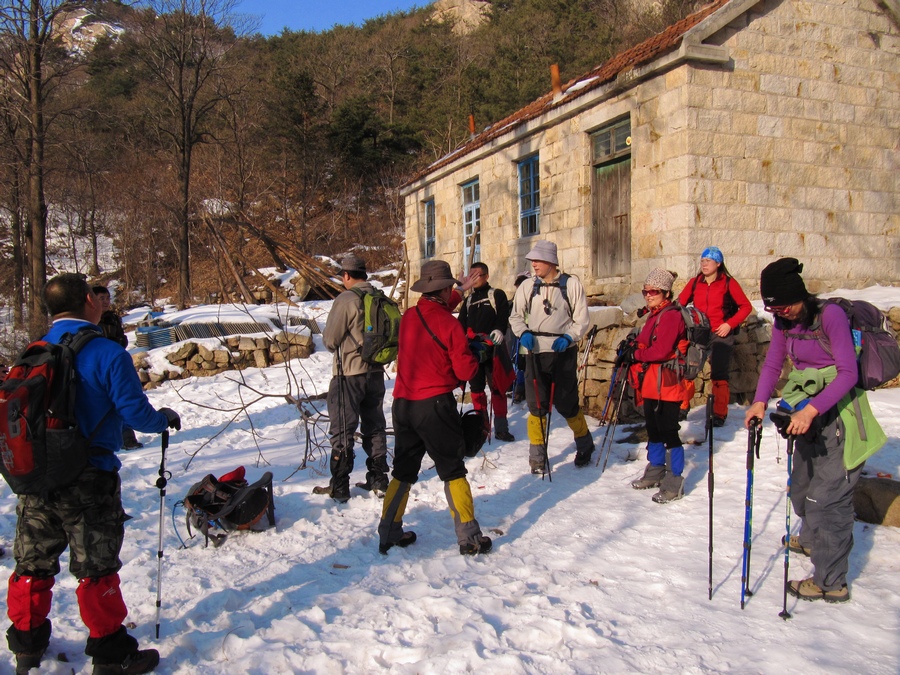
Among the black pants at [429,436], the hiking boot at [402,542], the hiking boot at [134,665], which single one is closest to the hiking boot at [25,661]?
the hiking boot at [134,665]

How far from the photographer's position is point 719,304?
6.16m

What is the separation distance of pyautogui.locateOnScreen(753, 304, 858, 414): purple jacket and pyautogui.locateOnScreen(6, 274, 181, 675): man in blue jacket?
10.7 ft

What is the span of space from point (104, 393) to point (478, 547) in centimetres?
235

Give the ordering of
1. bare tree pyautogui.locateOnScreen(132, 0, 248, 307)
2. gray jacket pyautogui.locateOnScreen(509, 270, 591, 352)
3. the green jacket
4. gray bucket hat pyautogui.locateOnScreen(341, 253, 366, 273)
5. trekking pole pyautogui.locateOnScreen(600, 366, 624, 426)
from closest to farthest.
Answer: the green jacket < gray bucket hat pyautogui.locateOnScreen(341, 253, 366, 273) < gray jacket pyautogui.locateOnScreen(509, 270, 591, 352) < trekking pole pyautogui.locateOnScreen(600, 366, 624, 426) < bare tree pyautogui.locateOnScreen(132, 0, 248, 307)

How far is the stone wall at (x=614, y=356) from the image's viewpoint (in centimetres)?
725

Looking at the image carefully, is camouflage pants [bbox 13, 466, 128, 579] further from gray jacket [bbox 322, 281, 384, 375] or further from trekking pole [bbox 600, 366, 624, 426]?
trekking pole [bbox 600, 366, 624, 426]

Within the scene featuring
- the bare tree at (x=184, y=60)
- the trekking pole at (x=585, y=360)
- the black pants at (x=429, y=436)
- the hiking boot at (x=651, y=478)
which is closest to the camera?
the black pants at (x=429, y=436)

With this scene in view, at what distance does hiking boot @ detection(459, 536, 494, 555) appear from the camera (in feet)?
13.0

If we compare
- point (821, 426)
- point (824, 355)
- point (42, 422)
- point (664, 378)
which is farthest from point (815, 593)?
point (42, 422)

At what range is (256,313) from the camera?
43.6 ft

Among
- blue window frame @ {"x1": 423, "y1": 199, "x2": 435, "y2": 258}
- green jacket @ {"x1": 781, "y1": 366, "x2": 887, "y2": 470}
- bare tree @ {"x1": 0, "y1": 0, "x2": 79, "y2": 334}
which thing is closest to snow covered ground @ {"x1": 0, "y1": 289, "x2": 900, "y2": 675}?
green jacket @ {"x1": 781, "y1": 366, "x2": 887, "y2": 470}

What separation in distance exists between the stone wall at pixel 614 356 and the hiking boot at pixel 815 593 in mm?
3906

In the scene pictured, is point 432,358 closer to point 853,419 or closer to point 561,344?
point 561,344

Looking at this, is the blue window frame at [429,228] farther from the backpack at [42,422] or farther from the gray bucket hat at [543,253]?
the backpack at [42,422]
